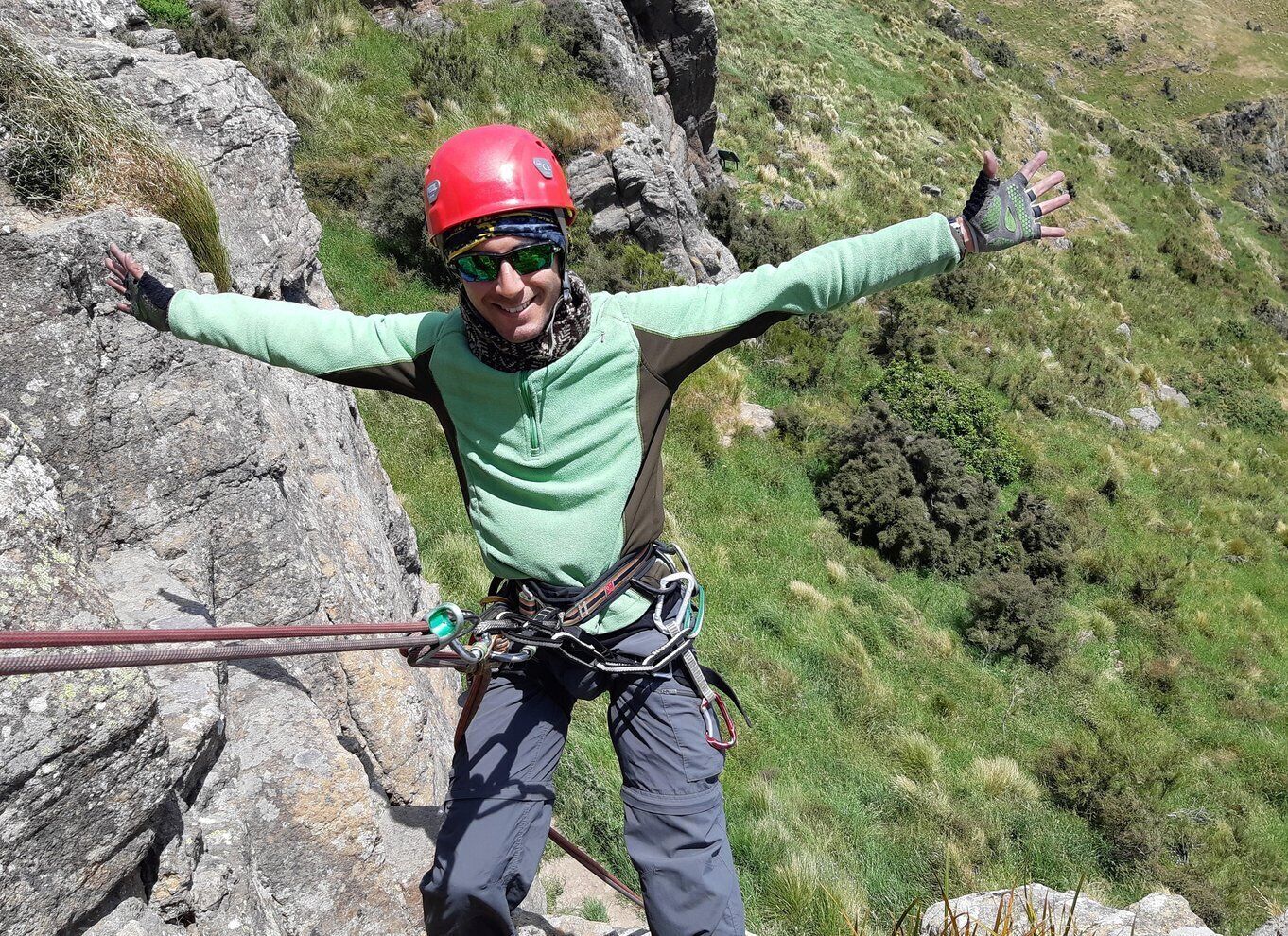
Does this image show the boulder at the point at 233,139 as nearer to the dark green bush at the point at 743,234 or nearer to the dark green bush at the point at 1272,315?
the dark green bush at the point at 743,234

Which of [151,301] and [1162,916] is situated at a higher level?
[151,301]

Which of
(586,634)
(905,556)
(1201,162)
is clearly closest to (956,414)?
(905,556)

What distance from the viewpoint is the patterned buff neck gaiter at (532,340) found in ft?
8.62

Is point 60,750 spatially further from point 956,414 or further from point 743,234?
point 743,234

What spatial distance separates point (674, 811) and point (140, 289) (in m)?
2.60

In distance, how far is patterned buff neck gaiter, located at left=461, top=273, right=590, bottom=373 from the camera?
2.63 meters

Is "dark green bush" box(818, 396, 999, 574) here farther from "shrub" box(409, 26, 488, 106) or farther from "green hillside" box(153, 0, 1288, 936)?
"shrub" box(409, 26, 488, 106)

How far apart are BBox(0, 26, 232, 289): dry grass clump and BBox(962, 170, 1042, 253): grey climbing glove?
3626mm

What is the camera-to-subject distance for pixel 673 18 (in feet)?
60.0

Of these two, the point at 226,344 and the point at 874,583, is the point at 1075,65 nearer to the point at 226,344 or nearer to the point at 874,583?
the point at 874,583

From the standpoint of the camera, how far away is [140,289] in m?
2.80

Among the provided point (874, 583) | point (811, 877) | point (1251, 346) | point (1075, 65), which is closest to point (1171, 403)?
point (1251, 346)

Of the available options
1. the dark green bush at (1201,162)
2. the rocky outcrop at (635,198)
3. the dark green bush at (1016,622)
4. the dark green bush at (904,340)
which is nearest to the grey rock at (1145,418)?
the dark green bush at (904,340)

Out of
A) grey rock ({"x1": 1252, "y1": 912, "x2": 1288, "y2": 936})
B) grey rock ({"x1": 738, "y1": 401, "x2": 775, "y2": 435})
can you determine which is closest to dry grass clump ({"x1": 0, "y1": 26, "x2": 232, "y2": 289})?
grey rock ({"x1": 1252, "y1": 912, "x2": 1288, "y2": 936})
